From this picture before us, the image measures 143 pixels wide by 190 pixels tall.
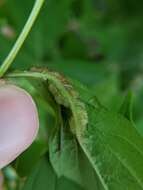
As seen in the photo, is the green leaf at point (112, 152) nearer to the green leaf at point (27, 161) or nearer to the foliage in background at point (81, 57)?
the foliage in background at point (81, 57)

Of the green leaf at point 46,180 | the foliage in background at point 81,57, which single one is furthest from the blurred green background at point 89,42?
the green leaf at point 46,180

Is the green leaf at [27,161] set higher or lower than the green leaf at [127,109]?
lower

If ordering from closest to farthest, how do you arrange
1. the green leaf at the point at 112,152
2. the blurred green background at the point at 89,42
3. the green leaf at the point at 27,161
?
the green leaf at the point at 112,152, the green leaf at the point at 27,161, the blurred green background at the point at 89,42

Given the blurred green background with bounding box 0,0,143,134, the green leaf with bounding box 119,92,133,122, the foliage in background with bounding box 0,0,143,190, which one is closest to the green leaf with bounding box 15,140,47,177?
the foliage in background with bounding box 0,0,143,190

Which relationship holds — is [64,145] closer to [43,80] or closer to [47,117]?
[43,80]

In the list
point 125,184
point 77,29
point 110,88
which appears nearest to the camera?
point 125,184

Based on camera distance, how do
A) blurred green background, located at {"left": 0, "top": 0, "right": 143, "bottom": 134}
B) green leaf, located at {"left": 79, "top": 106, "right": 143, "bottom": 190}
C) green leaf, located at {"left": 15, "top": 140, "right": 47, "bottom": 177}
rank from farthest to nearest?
blurred green background, located at {"left": 0, "top": 0, "right": 143, "bottom": 134} → green leaf, located at {"left": 15, "top": 140, "right": 47, "bottom": 177} → green leaf, located at {"left": 79, "top": 106, "right": 143, "bottom": 190}

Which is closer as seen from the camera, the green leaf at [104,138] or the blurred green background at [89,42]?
the green leaf at [104,138]

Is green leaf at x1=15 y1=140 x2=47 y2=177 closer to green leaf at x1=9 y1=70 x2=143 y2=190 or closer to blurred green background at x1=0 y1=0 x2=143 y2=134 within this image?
green leaf at x1=9 y1=70 x2=143 y2=190

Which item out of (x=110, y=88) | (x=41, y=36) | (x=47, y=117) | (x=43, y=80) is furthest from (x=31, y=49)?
(x=43, y=80)
